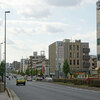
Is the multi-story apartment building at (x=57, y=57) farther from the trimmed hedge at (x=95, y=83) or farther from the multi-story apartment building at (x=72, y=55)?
the trimmed hedge at (x=95, y=83)

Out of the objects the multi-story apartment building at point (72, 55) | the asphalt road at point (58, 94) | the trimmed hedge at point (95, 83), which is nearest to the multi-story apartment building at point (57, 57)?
the multi-story apartment building at point (72, 55)

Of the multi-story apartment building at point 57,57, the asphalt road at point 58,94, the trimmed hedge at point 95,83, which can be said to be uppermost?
the multi-story apartment building at point 57,57

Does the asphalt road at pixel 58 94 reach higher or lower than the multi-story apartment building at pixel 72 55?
lower

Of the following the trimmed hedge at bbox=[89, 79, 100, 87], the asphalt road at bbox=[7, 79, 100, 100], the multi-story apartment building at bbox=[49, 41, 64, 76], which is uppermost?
the multi-story apartment building at bbox=[49, 41, 64, 76]

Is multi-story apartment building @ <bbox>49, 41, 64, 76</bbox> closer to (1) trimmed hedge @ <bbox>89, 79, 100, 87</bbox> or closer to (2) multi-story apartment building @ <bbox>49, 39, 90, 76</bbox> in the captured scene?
(2) multi-story apartment building @ <bbox>49, 39, 90, 76</bbox>

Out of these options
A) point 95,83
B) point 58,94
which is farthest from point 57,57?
point 58,94

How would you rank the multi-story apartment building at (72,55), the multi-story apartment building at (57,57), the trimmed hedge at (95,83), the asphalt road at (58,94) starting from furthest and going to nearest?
1. the multi-story apartment building at (57,57)
2. the multi-story apartment building at (72,55)
3. the trimmed hedge at (95,83)
4. the asphalt road at (58,94)

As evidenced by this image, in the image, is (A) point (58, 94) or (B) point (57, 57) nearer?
(A) point (58, 94)

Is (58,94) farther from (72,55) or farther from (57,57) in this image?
(57,57)

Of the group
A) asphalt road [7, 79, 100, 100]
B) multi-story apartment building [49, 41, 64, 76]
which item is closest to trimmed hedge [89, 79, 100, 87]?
asphalt road [7, 79, 100, 100]

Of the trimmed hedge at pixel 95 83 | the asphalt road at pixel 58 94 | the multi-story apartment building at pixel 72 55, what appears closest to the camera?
the asphalt road at pixel 58 94

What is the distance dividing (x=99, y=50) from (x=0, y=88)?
41.0m

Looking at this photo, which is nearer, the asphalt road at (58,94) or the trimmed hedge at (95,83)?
the asphalt road at (58,94)

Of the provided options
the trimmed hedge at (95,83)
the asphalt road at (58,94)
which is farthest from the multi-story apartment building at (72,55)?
the asphalt road at (58,94)
